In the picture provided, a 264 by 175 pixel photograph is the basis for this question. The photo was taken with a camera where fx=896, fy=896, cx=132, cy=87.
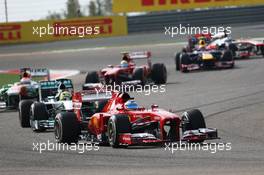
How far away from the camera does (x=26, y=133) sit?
17703 millimetres

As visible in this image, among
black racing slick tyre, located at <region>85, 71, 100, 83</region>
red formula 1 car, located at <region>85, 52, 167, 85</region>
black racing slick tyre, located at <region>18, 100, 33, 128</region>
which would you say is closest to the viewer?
black racing slick tyre, located at <region>18, 100, 33, 128</region>

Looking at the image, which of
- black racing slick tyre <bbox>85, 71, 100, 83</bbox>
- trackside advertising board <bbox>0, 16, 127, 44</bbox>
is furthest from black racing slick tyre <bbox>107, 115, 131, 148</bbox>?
trackside advertising board <bbox>0, 16, 127, 44</bbox>

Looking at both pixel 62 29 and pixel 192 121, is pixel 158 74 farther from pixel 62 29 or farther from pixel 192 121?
pixel 62 29

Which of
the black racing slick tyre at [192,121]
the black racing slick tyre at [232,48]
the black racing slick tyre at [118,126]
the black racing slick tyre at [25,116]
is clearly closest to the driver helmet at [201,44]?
the black racing slick tyre at [232,48]

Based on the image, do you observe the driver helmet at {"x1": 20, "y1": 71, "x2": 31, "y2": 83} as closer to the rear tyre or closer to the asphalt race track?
the asphalt race track

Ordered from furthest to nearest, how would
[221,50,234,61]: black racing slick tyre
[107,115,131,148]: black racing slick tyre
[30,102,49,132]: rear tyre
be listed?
1. [221,50,234,61]: black racing slick tyre
2. [30,102,49,132]: rear tyre
3. [107,115,131,148]: black racing slick tyre

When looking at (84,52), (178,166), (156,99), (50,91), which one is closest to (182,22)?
(84,52)

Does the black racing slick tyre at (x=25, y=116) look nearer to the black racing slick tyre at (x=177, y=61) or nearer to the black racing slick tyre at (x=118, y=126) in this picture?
the black racing slick tyre at (x=118, y=126)

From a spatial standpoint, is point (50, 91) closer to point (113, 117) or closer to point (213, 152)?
point (113, 117)

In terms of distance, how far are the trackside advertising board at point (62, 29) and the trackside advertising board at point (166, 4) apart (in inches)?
61.9

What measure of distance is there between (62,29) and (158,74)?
15864 millimetres

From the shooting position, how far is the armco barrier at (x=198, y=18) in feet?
142

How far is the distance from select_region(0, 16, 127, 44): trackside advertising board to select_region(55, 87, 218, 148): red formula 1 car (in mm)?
26698

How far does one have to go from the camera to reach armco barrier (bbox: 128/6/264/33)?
43.3 m
